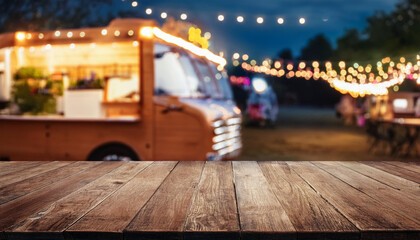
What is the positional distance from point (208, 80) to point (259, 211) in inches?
245

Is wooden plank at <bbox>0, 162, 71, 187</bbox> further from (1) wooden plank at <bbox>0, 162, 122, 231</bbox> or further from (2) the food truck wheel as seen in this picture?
(2) the food truck wheel

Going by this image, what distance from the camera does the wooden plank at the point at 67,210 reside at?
1457 mm

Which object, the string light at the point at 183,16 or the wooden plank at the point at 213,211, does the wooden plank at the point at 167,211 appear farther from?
the string light at the point at 183,16

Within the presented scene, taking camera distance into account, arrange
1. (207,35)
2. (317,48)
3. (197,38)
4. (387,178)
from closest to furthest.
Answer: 1. (387,178)
2. (197,38)
3. (207,35)
4. (317,48)

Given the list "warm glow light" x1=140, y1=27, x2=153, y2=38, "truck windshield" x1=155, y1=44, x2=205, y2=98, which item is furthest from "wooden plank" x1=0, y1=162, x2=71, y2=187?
"warm glow light" x1=140, y1=27, x2=153, y2=38

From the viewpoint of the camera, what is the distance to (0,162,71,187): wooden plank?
237 cm

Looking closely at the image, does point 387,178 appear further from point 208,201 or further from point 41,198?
point 41,198

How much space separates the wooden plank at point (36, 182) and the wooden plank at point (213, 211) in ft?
2.77

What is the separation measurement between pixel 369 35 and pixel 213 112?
36.7 metres

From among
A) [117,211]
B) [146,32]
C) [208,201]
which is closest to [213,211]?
[208,201]

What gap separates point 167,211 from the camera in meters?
1.69

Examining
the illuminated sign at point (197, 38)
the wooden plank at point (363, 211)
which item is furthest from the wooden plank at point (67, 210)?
the illuminated sign at point (197, 38)

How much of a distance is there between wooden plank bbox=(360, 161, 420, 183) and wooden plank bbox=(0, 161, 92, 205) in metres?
A: 2.02
